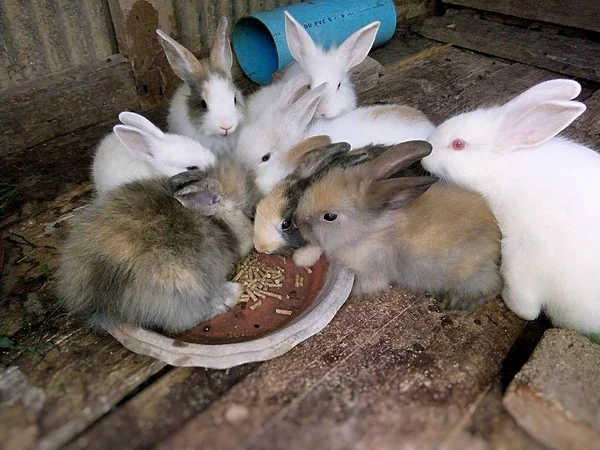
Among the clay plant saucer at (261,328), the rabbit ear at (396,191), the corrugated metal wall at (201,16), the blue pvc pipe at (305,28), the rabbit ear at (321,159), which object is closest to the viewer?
the clay plant saucer at (261,328)

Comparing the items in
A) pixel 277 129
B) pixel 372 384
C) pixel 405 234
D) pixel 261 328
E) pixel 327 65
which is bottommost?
pixel 261 328

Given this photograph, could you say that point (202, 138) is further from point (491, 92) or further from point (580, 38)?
point (580, 38)

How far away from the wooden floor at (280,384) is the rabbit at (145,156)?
375mm

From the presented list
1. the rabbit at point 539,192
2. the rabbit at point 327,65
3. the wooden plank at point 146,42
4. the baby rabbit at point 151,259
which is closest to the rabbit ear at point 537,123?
the rabbit at point 539,192

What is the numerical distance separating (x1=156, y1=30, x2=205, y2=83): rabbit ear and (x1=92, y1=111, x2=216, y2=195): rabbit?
1.77 ft

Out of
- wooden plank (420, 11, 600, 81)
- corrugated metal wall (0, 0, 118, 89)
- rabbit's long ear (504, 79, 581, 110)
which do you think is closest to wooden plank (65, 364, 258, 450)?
rabbit's long ear (504, 79, 581, 110)

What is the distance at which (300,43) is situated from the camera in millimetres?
2949

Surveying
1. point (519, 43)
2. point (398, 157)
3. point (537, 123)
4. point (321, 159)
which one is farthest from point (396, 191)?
point (519, 43)

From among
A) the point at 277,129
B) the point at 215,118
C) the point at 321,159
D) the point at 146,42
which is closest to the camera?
the point at 321,159

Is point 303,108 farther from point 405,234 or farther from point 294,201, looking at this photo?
point 405,234

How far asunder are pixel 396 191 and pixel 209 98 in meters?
1.24

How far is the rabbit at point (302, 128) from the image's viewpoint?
8.13 feet

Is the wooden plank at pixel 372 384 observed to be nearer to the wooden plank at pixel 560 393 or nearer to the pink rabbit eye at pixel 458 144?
the wooden plank at pixel 560 393

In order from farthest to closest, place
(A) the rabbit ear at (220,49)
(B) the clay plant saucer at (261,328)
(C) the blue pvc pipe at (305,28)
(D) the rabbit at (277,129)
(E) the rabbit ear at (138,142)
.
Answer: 1. (C) the blue pvc pipe at (305,28)
2. (A) the rabbit ear at (220,49)
3. (D) the rabbit at (277,129)
4. (E) the rabbit ear at (138,142)
5. (B) the clay plant saucer at (261,328)
